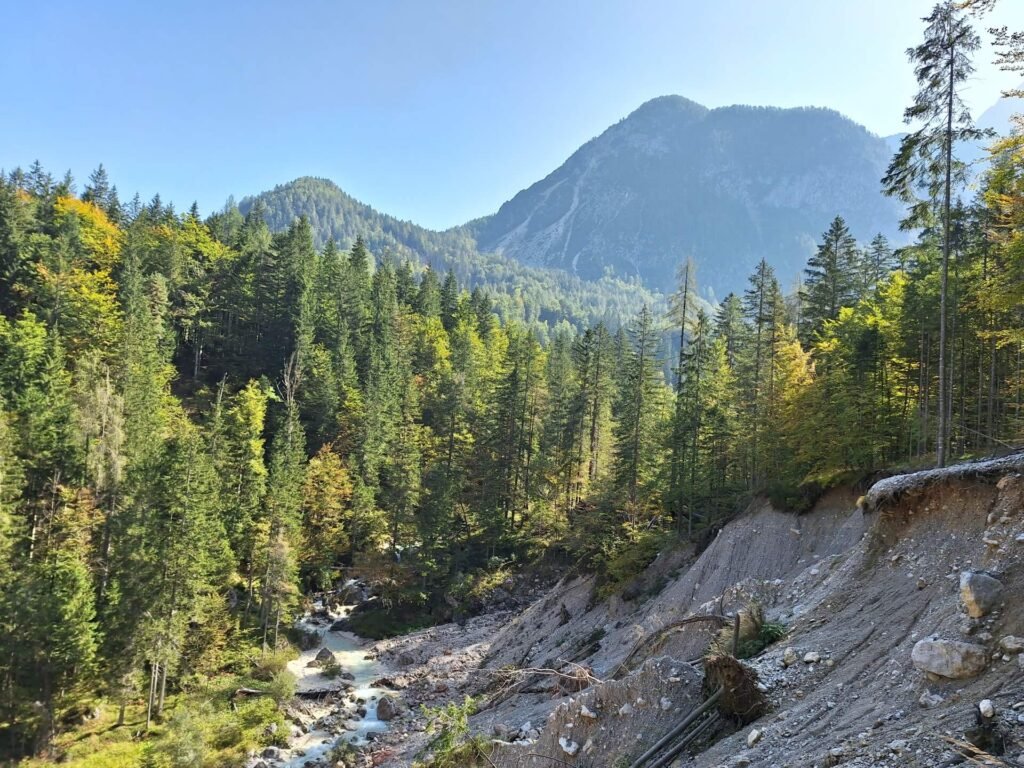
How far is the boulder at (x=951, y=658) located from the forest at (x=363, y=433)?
10.9m

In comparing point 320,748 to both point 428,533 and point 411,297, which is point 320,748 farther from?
point 411,297

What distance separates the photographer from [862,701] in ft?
26.8

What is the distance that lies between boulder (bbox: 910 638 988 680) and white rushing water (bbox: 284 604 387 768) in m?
23.9

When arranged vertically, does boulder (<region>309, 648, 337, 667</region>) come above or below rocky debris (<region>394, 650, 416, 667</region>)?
above

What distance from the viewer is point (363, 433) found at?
49.6m

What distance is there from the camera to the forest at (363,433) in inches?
971

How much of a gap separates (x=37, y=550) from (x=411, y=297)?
57951mm

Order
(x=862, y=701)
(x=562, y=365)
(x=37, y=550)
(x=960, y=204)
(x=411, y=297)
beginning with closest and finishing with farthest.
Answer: (x=862, y=701) < (x=960, y=204) < (x=37, y=550) < (x=562, y=365) < (x=411, y=297)

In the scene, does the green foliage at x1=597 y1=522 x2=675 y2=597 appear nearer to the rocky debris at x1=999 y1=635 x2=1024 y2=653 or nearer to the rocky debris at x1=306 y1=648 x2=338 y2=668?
the rocky debris at x1=306 y1=648 x2=338 y2=668

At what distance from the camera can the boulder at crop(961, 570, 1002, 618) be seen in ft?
25.5

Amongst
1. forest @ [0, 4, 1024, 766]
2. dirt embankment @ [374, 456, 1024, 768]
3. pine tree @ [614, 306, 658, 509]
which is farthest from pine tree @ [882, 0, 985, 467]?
pine tree @ [614, 306, 658, 509]

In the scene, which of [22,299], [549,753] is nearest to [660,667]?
[549,753]

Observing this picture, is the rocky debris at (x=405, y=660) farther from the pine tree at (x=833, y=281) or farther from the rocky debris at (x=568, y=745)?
the pine tree at (x=833, y=281)

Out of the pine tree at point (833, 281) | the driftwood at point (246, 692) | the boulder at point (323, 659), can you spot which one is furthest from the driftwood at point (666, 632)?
the pine tree at point (833, 281)
